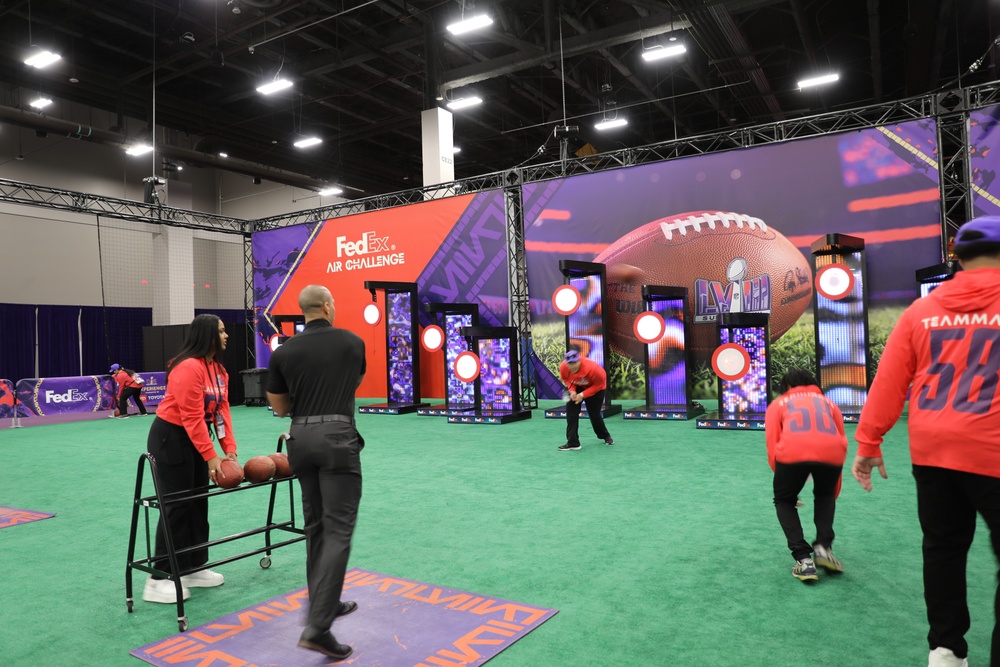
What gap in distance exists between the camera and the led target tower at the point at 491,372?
1100 centimetres

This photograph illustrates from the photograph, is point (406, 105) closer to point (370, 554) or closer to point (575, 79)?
point (575, 79)

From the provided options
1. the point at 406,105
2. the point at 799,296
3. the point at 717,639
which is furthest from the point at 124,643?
the point at 406,105

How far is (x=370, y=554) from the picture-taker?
14.0ft

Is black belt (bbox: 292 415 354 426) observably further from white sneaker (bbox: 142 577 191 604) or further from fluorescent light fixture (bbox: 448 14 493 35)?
fluorescent light fixture (bbox: 448 14 493 35)

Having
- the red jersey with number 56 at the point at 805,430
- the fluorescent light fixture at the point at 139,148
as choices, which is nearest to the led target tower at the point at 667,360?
the red jersey with number 56 at the point at 805,430

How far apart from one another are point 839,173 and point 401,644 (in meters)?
10.4

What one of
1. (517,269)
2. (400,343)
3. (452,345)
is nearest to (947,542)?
(452,345)

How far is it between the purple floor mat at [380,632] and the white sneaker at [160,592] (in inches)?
18.2

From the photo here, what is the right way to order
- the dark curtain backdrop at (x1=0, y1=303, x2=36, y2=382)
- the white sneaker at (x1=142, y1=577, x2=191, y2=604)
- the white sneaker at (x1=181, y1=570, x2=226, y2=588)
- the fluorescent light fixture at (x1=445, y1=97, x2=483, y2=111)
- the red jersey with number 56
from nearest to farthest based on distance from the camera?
the red jersey with number 56, the white sneaker at (x1=142, y1=577, x2=191, y2=604), the white sneaker at (x1=181, y1=570, x2=226, y2=588), the fluorescent light fixture at (x1=445, y1=97, x2=483, y2=111), the dark curtain backdrop at (x1=0, y1=303, x2=36, y2=382)

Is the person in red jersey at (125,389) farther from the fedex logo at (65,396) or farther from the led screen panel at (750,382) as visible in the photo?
the led screen panel at (750,382)

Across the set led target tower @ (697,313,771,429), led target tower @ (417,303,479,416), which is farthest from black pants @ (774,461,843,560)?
led target tower @ (417,303,479,416)

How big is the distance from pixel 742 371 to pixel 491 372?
13.6 ft

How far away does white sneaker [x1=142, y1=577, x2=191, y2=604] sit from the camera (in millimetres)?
3570

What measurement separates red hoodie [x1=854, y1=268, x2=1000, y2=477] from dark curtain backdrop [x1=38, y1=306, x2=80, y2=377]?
20.9 metres
